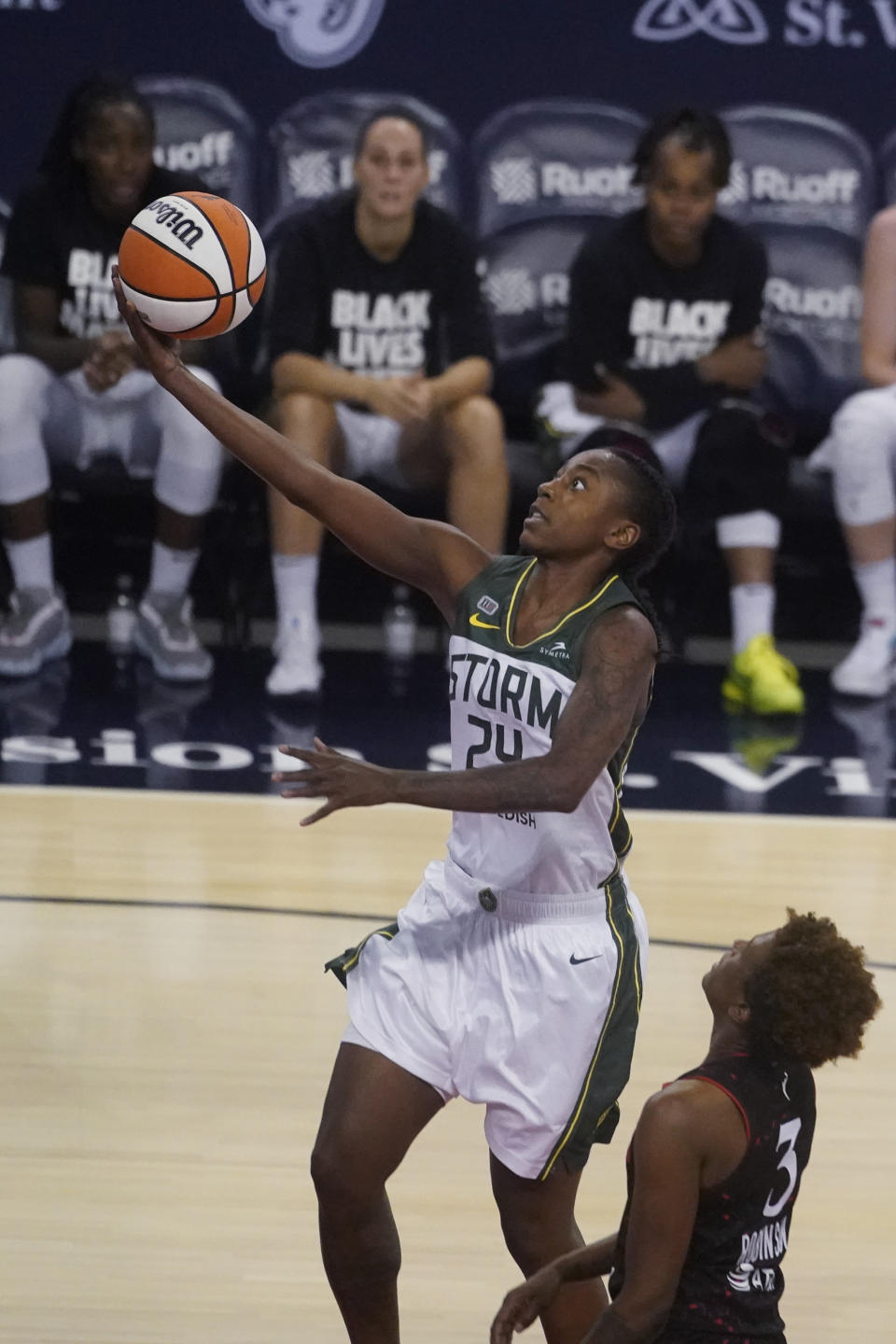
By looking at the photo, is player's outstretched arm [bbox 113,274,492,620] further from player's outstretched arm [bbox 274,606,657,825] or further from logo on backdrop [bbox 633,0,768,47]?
logo on backdrop [bbox 633,0,768,47]

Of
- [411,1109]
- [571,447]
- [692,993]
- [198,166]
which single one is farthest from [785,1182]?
[198,166]

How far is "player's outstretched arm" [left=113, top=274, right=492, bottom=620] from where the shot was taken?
10.4 feet

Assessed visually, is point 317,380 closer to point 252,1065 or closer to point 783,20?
point 783,20

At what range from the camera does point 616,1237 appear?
271 cm

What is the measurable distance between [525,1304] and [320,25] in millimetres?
7025

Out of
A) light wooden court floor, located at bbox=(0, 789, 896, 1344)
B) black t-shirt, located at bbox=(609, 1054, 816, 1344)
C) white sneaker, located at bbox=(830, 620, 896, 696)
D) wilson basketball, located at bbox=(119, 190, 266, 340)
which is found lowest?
light wooden court floor, located at bbox=(0, 789, 896, 1344)

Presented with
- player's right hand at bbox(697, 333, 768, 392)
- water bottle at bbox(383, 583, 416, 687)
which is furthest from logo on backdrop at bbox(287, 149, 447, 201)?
water bottle at bbox(383, 583, 416, 687)

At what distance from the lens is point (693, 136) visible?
24.5 feet

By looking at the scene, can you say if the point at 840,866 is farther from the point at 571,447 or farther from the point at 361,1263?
the point at 361,1263

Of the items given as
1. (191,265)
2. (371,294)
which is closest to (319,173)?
(371,294)

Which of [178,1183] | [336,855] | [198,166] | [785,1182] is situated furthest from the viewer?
[198,166]

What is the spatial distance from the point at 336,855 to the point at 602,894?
2797mm

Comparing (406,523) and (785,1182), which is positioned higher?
(406,523)

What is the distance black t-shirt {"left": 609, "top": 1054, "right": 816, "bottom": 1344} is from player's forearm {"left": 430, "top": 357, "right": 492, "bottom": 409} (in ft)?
16.5
